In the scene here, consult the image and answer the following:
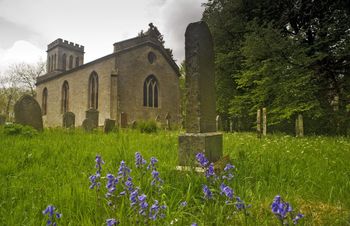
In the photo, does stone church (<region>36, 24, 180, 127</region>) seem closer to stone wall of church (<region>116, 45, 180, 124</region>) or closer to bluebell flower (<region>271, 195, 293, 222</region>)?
stone wall of church (<region>116, 45, 180, 124</region>)

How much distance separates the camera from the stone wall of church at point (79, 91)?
2370cm

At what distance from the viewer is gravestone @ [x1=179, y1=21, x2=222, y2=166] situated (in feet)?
12.8

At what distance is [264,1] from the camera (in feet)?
54.4

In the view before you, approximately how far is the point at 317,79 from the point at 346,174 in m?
12.6

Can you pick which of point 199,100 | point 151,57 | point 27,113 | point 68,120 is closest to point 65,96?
point 151,57

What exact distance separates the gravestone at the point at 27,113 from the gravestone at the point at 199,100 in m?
8.07

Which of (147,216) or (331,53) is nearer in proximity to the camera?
(147,216)

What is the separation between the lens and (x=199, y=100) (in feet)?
13.3

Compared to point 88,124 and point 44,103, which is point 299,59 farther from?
point 44,103

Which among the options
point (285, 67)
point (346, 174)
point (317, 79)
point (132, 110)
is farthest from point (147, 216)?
point (132, 110)

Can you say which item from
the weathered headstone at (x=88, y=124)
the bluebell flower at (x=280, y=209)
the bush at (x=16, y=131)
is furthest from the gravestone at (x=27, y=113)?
the bluebell flower at (x=280, y=209)

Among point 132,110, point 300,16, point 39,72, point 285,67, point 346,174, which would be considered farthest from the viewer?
point 39,72

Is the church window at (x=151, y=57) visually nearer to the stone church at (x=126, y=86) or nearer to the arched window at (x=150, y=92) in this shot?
the stone church at (x=126, y=86)

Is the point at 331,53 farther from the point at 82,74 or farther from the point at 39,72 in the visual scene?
the point at 39,72
